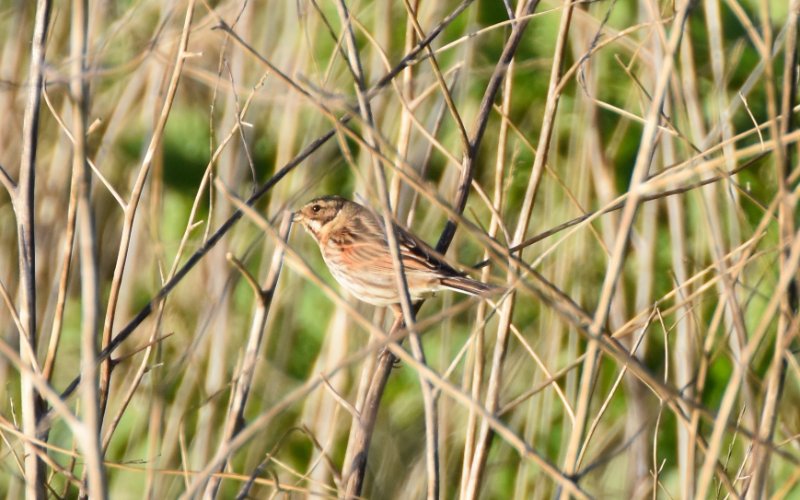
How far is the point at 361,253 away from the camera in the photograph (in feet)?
12.2

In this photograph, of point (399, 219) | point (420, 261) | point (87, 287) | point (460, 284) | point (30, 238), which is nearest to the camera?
point (87, 287)

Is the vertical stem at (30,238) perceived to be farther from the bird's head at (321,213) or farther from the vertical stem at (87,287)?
the bird's head at (321,213)

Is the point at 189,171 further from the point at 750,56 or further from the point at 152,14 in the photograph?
the point at 750,56

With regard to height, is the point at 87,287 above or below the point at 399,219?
above

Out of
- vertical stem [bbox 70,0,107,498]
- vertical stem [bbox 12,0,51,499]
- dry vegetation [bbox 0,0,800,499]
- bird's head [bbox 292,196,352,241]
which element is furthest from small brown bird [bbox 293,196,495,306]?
vertical stem [bbox 70,0,107,498]

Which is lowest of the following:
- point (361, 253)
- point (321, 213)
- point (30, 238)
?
point (361, 253)

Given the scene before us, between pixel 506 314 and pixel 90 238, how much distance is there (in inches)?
41.0

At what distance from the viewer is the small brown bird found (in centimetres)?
336

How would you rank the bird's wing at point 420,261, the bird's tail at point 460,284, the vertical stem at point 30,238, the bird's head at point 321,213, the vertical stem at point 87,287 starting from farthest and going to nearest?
the bird's head at point 321,213
the bird's wing at point 420,261
the bird's tail at point 460,284
the vertical stem at point 30,238
the vertical stem at point 87,287

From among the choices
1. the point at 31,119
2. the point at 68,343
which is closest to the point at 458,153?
the point at 68,343

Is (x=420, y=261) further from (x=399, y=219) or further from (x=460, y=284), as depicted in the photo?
(x=399, y=219)

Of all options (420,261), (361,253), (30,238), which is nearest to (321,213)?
(361,253)

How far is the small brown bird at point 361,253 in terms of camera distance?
3.36 meters

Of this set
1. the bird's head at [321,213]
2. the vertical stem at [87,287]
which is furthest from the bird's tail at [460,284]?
the vertical stem at [87,287]
